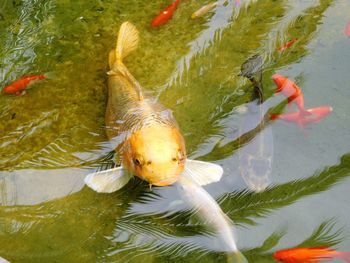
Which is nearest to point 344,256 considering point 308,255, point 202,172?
point 308,255

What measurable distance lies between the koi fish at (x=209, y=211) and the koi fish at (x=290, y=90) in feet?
4.90

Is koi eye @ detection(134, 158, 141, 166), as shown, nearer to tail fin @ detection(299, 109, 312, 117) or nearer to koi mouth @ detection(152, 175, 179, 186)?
koi mouth @ detection(152, 175, 179, 186)

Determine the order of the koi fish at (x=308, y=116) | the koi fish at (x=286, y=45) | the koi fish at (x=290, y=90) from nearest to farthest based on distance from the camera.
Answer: the koi fish at (x=308, y=116) → the koi fish at (x=290, y=90) → the koi fish at (x=286, y=45)

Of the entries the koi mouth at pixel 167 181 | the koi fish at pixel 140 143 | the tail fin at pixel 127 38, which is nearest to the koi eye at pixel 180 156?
the koi fish at pixel 140 143

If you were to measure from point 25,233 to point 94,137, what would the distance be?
1179 millimetres

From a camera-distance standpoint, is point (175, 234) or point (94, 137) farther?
point (94, 137)

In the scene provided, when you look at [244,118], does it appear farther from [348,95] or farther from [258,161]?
[348,95]

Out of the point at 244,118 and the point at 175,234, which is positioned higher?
the point at 244,118

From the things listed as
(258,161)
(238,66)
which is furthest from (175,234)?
(238,66)

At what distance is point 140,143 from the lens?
4.47 metres

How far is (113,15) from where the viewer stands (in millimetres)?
6758

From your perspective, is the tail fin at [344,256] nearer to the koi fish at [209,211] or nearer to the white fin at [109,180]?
the koi fish at [209,211]

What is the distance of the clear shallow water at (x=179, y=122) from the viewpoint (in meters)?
4.56

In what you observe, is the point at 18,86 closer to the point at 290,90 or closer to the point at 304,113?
the point at 290,90
